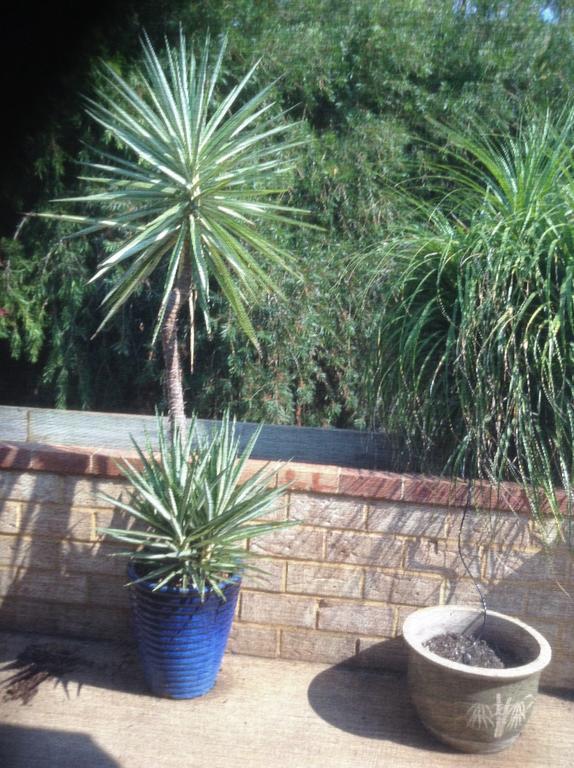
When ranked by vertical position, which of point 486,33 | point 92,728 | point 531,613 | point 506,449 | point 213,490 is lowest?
point 92,728

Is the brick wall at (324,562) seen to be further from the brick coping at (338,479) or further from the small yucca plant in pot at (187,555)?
the small yucca plant in pot at (187,555)

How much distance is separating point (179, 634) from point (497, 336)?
1.95 metres

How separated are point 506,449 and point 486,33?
3.90 meters

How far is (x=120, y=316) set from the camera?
6.16 meters

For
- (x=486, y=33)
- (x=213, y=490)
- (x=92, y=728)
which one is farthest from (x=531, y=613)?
(x=486, y=33)

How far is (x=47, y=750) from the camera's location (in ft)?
11.0

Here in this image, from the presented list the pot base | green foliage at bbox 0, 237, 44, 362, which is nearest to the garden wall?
the pot base

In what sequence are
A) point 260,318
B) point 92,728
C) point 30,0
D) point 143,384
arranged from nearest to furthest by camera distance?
point 30,0, point 92,728, point 260,318, point 143,384

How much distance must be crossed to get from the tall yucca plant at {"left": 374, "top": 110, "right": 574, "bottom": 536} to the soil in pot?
0.66 m

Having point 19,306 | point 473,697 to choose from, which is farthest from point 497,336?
point 19,306

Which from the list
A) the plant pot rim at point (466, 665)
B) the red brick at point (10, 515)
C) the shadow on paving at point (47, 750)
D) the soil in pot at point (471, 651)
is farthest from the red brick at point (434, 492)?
the red brick at point (10, 515)

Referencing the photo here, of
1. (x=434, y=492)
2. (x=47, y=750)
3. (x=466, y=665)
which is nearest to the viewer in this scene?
(x=47, y=750)

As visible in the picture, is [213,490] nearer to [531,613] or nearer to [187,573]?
[187,573]

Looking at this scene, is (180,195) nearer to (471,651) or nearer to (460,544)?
(460,544)
